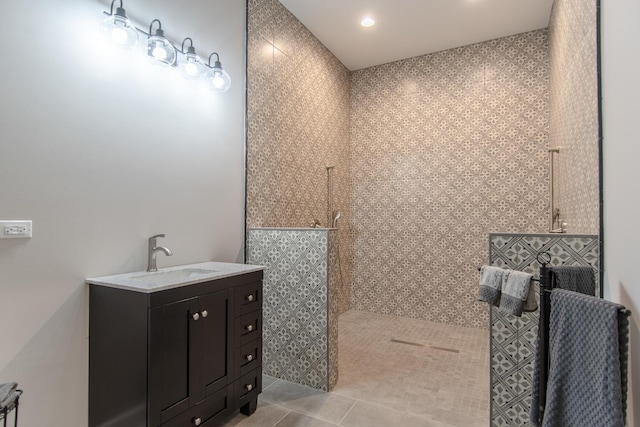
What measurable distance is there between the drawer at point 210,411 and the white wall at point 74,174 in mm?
546

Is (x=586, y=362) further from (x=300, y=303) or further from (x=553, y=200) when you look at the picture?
(x=553, y=200)

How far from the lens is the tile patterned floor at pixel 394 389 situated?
7.13ft

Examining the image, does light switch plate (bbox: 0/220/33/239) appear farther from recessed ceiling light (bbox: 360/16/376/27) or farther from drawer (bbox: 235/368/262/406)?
recessed ceiling light (bbox: 360/16/376/27)

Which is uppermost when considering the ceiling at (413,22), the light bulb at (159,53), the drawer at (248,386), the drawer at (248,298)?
the ceiling at (413,22)

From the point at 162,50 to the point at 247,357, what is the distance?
6.49ft

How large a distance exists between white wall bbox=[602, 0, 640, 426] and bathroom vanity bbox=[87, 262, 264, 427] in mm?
1884

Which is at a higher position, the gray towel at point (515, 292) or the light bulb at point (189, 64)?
the light bulb at point (189, 64)

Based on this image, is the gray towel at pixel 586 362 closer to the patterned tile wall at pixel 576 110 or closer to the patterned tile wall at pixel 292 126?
the patterned tile wall at pixel 576 110

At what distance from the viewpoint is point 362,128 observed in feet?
15.4

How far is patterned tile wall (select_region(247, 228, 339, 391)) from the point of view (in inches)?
100

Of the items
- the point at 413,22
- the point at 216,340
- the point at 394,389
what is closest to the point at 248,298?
the point at 216,340

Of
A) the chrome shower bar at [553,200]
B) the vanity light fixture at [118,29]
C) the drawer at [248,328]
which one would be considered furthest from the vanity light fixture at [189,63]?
the chrome shower bar at [553,200]

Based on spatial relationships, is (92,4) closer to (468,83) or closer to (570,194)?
(570,194)

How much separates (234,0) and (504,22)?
9.11 feet
